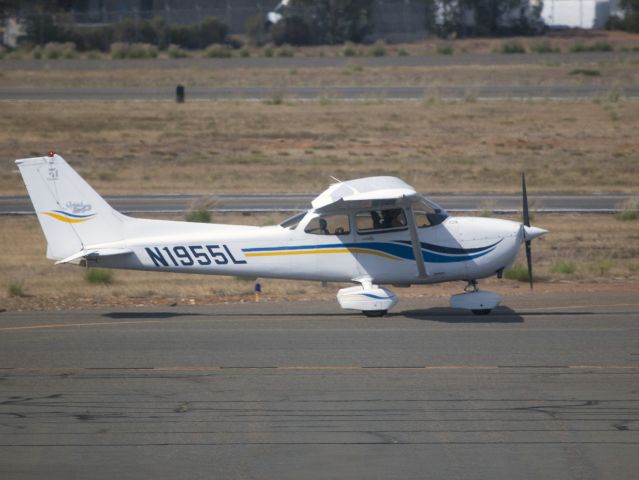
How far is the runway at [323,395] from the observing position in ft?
30.6

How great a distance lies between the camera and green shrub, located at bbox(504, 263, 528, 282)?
789 inches

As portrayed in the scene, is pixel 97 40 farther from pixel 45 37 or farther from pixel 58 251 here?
pixel 58 251

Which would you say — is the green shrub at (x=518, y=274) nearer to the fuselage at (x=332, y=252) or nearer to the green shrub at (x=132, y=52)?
the fuselage at (x=332, y=252)

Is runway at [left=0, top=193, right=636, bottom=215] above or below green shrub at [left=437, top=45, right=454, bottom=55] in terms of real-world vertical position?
below

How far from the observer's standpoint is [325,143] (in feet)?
134

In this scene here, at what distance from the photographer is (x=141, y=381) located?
12.1 meters

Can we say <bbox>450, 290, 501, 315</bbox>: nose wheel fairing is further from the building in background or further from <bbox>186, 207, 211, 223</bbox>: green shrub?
the building in background

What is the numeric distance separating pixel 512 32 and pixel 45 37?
130 feet

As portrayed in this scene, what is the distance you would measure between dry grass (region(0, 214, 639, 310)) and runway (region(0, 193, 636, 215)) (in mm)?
2226

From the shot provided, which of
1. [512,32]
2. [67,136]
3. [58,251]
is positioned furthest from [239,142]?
[512,32]

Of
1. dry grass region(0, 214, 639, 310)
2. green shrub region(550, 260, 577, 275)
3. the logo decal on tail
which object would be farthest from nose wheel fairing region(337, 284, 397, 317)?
green shrub region(550, 260, 577, 275)

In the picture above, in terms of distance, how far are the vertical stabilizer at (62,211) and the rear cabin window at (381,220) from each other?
380 centimetres

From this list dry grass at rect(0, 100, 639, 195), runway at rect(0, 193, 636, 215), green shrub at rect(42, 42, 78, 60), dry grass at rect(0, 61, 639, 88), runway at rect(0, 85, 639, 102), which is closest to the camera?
runway at rect(0, 193, 636, 215)

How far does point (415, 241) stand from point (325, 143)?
25659 mm
